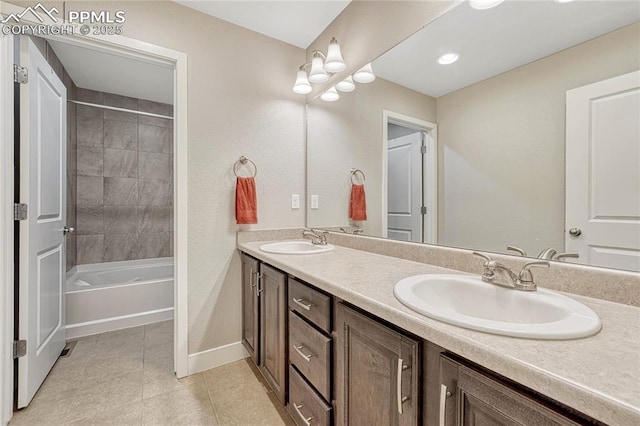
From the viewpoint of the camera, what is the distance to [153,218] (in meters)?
3.45

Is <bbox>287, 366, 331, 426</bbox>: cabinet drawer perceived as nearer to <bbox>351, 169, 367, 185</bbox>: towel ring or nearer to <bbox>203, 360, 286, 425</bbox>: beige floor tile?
<bbox>203, 360, 286, 425</bbox>: beige floor tile

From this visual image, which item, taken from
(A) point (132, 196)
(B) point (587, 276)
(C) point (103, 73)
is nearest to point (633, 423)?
(B) point (587, 276)

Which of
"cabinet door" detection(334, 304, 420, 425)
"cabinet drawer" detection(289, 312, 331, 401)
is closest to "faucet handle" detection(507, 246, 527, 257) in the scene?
"cabinet door" detection(334, 304, 420, 425)

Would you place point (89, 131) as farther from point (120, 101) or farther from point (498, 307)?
point (498, 307)

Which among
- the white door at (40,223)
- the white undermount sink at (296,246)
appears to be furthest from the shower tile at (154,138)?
the white undermount sink at (296,246)

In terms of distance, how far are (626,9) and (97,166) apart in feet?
13.2

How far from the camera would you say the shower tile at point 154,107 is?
3369mm

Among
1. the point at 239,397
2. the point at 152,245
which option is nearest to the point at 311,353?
the point at 239,397

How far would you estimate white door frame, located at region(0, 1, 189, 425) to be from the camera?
138 cm

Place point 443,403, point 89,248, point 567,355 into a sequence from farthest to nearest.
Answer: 1. point 89,248
2. point 443,403
3. point 567,355

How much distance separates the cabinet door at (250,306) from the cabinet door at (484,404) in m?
1.26

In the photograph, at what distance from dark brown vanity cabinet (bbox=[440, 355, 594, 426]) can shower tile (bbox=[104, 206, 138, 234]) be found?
3614 mm

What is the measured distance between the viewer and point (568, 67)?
0.92m

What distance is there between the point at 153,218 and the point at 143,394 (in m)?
2.29
